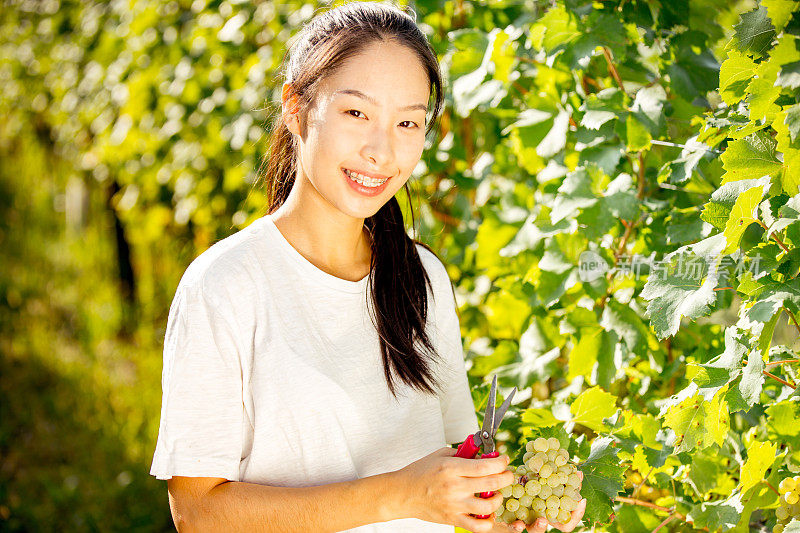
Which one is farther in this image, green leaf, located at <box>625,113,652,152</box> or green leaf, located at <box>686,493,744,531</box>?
green leaf, located at <box>625,113,652,152</box>

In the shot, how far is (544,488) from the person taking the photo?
106 cm

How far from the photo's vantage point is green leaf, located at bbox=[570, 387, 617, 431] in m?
1.33

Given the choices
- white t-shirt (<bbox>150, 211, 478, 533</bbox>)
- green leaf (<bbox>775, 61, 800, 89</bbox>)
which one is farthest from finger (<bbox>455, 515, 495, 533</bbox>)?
green leaf (<bbox>775, 61, 800, 89</bbox>)

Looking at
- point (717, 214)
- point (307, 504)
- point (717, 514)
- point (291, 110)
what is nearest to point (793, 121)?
point (717, 214)

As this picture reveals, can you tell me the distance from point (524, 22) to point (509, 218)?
45 cm

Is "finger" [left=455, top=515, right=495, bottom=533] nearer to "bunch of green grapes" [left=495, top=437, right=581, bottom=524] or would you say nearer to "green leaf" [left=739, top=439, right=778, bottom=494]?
"bunch of green grapes" [left=495, top=437, right=581, bottom=524]

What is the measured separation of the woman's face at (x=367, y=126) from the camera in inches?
44.4

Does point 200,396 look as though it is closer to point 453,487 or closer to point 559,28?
point 453,487

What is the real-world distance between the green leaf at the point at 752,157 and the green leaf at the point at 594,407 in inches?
18.1

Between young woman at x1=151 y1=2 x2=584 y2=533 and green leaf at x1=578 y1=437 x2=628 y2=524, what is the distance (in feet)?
0.26

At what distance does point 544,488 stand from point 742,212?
0.47 m

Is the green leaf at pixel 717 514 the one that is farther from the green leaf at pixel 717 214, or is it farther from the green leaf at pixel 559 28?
the green leaf at pixel 559 28

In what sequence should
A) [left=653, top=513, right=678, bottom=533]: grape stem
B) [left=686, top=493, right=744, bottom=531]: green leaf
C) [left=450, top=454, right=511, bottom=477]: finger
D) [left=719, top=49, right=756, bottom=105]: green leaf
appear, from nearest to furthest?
[left=450, top=454, right=511, bottom=477]: finger → [left=719, top=49, right=756, bottom=105]: green leaf → [left=686, top=493, right=744, bottom=531]: green leaf → [left=653, top=513, right=678, bottom=533]: grape stem

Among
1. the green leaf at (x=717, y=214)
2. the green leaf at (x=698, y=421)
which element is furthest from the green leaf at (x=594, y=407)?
the green leaf at (x=717, y=214)
